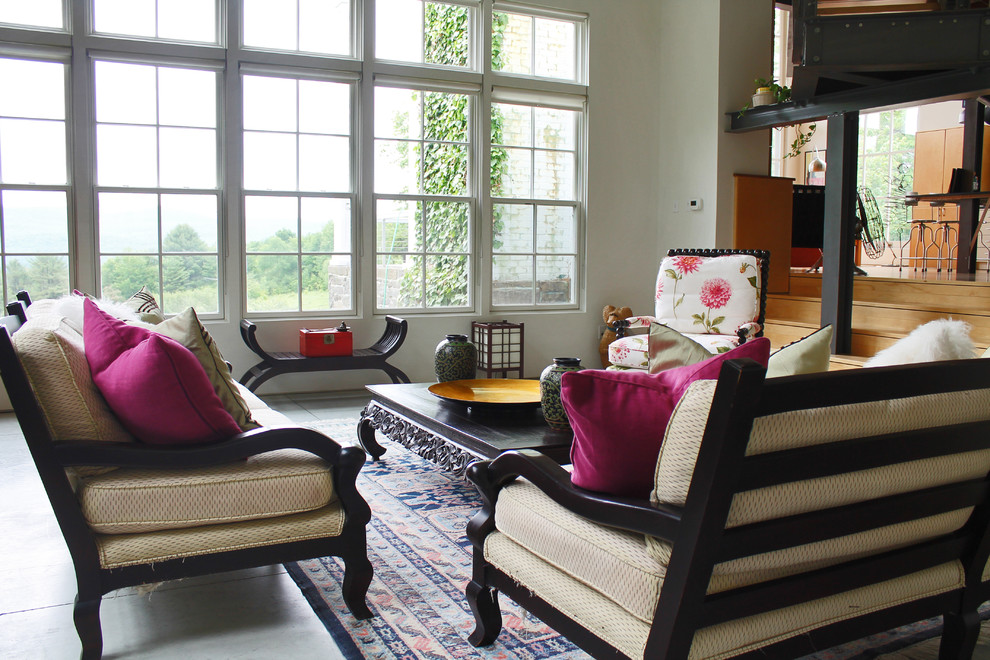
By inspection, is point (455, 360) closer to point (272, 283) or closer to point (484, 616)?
point (484, 616)

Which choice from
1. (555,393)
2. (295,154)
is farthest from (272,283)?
(555,393)

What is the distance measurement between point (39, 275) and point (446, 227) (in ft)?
10.4

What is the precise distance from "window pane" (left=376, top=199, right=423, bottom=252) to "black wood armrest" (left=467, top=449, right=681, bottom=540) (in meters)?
4.70

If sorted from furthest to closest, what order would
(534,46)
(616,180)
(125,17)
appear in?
1. (616,180)
2. (534,46)
3. (125,17)

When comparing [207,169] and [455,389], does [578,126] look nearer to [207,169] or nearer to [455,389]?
[207,169]

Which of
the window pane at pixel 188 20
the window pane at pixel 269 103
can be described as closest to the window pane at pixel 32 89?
the window pane at pixel 188 20

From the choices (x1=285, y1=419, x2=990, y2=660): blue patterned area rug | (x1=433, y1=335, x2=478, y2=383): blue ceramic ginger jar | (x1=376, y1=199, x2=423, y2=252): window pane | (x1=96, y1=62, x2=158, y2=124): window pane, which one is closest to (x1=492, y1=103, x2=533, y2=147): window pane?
(x1=376, y1=199, x2=423, y2=252): window pane

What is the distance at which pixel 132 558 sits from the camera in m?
2.05

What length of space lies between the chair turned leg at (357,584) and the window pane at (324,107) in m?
4.70

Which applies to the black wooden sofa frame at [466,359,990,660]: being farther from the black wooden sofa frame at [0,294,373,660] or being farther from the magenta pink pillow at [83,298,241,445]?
the magenta pink pillow at [83,298,241,445]

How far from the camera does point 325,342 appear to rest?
582 centimetres

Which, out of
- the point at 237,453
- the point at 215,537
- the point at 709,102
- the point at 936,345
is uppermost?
the point at 709,102

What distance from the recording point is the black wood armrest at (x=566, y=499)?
1.51 m

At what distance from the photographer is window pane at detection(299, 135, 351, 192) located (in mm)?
6254
